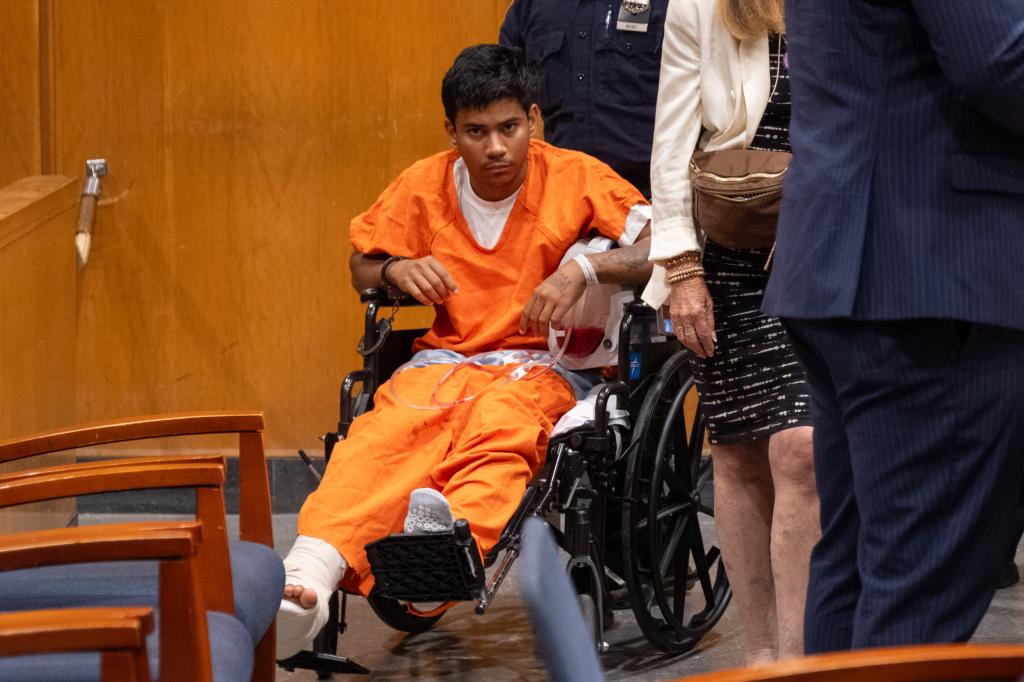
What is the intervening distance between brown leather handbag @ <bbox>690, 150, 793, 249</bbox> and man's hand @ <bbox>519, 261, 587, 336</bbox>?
693 mm

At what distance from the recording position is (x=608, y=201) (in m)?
3.07

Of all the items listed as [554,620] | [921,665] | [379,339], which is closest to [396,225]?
[379,339]

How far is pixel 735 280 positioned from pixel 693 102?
0.29 m

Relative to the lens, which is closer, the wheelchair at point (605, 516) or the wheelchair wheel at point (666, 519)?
the wheelchair at point (605, 516)

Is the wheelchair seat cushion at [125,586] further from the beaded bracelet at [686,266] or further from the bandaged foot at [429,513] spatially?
the beaded bracelet at [686,266]

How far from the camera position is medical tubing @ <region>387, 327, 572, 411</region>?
9.50 ft

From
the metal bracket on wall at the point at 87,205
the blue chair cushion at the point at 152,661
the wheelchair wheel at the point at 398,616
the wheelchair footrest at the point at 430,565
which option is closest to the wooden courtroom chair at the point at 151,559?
the blue chair cushion at the point at 152,661

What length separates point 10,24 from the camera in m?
4.32

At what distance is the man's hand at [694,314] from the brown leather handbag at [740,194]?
0.09 m

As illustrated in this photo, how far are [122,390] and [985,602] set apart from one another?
11.2ft

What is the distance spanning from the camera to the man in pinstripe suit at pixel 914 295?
1.45 m

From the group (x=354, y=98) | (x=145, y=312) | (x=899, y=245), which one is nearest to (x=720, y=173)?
(x=899, y=245)

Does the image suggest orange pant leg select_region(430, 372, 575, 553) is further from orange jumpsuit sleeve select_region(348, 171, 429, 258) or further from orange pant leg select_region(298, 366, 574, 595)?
orange jumpsuit sleeve select_region(348, 171, 429, 258)

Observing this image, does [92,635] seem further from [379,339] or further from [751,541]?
[379,339]
